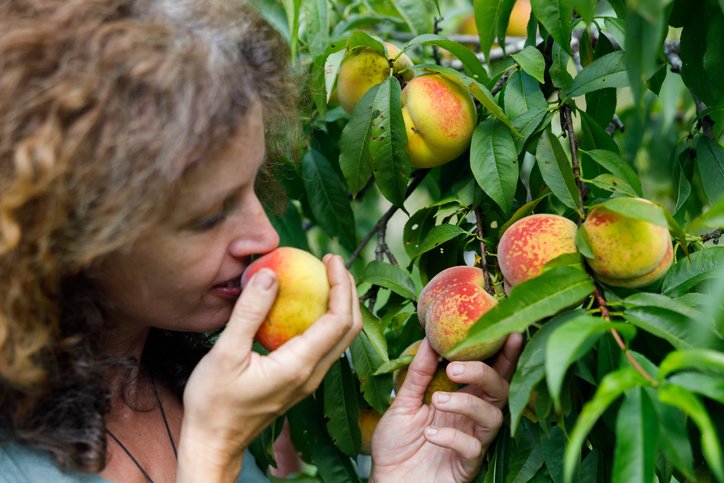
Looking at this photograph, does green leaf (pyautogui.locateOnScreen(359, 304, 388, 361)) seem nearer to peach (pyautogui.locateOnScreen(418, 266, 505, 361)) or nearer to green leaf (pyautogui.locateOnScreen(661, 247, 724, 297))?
peach (pyautogui.locateOnScreen(418, 266, 505, 361))

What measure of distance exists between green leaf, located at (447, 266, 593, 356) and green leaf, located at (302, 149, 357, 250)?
2.23ft

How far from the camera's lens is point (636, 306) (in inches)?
35.1

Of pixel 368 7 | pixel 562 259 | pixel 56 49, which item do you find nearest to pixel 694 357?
pixel 562 259

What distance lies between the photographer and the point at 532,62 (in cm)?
113

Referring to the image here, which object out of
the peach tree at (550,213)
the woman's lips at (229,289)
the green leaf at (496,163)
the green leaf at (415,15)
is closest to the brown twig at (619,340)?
the peach tree at (550,213)

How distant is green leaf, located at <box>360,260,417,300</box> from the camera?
1247mm

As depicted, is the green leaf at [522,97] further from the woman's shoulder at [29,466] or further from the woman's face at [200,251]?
the woman's shoulder at [29,466]

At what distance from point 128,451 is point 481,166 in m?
0.63

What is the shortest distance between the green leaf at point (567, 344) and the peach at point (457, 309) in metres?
0.26

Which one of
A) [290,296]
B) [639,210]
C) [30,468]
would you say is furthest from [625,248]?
[30,468]

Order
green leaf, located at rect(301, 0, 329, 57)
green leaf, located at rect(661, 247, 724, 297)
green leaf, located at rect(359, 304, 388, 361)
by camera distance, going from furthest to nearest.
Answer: green leaf, located at rect(301, 0, 329, 57)
green leaf, located at rect(359, 304, 388, 361)
green leaf, located at rect(661, 247, 724, 297)

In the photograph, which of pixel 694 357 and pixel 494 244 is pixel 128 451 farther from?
pixel 694 357

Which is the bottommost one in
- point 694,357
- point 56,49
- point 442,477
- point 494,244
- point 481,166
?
point 442,477

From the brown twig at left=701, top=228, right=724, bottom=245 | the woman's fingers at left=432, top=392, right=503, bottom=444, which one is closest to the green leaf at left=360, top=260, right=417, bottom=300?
the woman's fingers at left=432, top=392, right=503, bottom=444
